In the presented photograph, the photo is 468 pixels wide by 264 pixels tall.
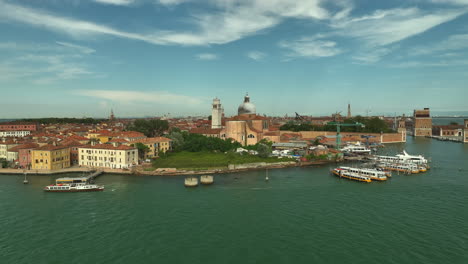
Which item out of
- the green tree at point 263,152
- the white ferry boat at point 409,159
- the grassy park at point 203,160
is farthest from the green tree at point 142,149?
the white ferry boat at point 409,159

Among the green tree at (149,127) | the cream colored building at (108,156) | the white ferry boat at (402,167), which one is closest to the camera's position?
the white ferry boat at (402,167)

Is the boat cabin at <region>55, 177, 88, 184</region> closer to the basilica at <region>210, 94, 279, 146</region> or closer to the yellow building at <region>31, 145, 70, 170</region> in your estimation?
the yellow building at <region>31, 145, 70, 170</region>

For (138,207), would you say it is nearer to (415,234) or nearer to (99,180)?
(99,180)

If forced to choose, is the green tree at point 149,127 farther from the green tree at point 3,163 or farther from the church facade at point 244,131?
the green tree at point 3,163

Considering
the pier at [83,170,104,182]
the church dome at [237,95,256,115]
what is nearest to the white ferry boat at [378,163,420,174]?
the church dome at [237,95,256,115]

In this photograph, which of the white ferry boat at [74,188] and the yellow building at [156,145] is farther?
the yellow building at [156,145]

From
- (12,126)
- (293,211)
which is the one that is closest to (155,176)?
(293,211)
